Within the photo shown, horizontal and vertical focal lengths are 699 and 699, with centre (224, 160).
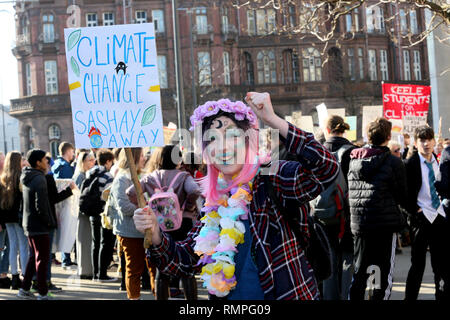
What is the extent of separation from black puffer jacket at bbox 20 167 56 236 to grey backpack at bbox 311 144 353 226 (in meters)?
3.83

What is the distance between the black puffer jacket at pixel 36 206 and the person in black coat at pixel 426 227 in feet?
14.9

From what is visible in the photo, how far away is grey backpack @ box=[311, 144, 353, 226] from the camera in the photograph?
6.78 meters

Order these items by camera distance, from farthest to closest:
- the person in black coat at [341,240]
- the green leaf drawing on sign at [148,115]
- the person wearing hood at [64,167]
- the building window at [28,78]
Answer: the building window at [28,78] < the person wearing hood at [64,167] < the person in black coat at [341,240] < the green leaf drawing on sign at [148,115]

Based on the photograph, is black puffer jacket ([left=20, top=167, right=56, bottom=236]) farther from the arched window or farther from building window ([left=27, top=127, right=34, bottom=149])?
building window ([left=27, top=127, right=34, bottom=149])

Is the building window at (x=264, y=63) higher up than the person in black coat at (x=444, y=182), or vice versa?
the building window at (x=264, y=63)

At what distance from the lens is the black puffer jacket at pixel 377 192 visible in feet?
22.1

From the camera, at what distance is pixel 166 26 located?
161ft

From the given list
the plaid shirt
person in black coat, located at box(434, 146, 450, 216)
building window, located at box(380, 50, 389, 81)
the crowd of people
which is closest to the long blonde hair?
the crowd of people


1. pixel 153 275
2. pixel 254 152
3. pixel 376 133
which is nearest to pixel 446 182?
pixel 376 133

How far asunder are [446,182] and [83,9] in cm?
4571

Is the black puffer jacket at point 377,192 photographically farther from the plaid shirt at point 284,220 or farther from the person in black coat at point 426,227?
the plaid shirt at point 284,220

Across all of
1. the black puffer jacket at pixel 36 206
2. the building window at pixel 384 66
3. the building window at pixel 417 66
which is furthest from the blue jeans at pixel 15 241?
the building window at pixel 417 66

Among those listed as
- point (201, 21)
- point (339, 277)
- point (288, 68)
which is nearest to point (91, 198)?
point (339, 277)

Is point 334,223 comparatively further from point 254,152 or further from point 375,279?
point 254,152
